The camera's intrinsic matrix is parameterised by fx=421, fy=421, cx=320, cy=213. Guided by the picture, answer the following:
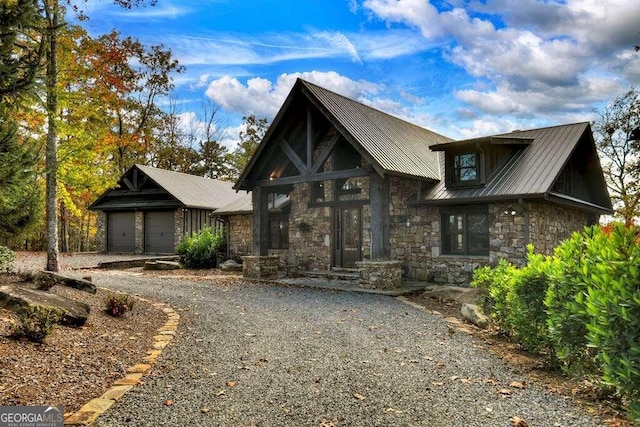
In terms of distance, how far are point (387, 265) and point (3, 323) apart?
339 inches

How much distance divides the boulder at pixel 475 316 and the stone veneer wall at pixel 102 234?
80.6 feet

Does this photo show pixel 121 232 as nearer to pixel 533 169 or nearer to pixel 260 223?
pixel 260 223

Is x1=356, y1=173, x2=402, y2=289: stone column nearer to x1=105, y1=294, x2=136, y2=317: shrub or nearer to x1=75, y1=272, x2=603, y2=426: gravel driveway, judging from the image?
x1=75, y1=272, x2=603, y2=426: gravel driveway

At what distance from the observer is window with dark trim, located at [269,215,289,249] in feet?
57.5

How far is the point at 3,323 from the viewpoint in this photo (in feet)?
17.2

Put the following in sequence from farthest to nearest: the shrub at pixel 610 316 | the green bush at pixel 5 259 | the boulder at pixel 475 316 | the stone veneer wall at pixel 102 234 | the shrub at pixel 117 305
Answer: the stone veneer wall at pixel 102 234 < the green bush at pixel 5 259 < the boulder at pixel 475 316 < the shrub at pixel 117 305 < the shrub at pixel 610 316

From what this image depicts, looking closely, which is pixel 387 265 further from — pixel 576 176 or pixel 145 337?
pixel 576 176

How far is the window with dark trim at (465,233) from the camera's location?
495 inches

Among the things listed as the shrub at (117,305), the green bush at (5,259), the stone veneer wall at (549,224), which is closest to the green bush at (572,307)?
the shrub at (117,305)

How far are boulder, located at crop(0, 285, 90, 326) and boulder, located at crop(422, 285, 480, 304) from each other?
7337 mm

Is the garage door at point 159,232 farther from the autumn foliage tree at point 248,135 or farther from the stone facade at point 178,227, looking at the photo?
the autumn foliage tree at point 248,135

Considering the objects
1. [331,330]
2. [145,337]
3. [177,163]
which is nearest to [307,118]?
[331,330]

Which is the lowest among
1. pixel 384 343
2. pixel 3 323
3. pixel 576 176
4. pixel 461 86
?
pixel 384 343

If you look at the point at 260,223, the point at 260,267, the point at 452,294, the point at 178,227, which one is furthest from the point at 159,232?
the point at 452,294
